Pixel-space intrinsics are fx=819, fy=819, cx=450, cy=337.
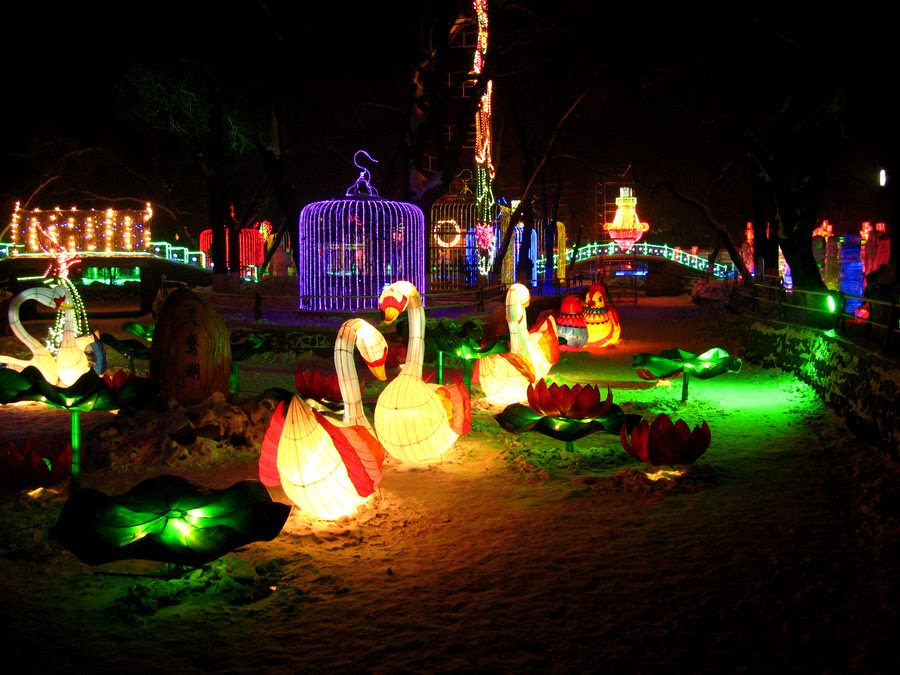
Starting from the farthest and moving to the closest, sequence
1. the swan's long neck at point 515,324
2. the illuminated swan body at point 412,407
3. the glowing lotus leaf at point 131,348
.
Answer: the glowing lotus leaf at point 131,348, the swan's long neck at point 515,324, the illuminated swan body at point 412,407

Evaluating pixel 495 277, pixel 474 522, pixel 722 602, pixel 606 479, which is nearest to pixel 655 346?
pixel 495 277

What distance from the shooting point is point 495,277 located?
2161 centimetres

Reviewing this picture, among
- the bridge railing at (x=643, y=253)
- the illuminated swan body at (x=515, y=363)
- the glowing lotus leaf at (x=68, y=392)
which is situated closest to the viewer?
the glowing lotus leaf at (x=68, y=392)

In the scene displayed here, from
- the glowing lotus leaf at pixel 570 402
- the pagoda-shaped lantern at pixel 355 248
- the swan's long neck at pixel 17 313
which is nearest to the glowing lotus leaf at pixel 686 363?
the glowing lotus leaf at pixel 570 402

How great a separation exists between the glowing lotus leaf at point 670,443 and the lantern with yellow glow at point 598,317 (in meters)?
8.90

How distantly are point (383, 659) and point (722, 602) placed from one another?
6.07 ft

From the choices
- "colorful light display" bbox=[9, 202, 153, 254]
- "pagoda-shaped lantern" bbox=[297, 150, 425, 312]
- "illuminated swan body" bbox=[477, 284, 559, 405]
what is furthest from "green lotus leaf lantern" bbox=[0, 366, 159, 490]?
"colorful light display" bbox=[9, 202, 153, 254]

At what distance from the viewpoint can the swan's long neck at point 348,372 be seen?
6.59m

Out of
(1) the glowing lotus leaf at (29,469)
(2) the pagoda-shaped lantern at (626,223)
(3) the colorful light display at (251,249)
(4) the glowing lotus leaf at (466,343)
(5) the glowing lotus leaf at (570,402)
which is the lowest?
(1) the glowing lotus leaf at (29,469)

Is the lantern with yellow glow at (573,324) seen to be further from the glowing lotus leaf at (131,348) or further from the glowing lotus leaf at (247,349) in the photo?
the glowing lotus leaf at (131,348)

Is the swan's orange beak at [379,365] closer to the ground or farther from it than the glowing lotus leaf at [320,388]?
farther from it

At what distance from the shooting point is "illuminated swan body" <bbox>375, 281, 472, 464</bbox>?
709cm

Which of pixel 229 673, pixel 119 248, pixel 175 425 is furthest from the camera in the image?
pixel 119 248

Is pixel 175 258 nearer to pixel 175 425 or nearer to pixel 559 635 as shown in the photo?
pixel 175 425
